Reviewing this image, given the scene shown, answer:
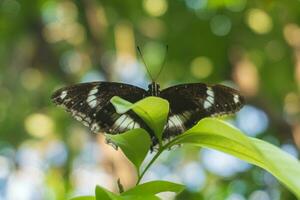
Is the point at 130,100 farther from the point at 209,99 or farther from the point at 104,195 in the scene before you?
the point at 104,195

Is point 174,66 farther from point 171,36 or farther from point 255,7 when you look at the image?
point 255,7

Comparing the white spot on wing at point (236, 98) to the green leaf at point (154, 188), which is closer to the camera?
the green leaf at point (154, 188)

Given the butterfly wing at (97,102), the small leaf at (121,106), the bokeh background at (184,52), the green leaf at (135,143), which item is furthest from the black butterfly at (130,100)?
the bokeh background at (184,52)

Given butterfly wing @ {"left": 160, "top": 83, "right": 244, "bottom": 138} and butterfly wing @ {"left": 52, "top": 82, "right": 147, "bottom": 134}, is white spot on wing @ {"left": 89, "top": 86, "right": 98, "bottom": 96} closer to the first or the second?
butterfly wing @ {"left": 52, "top": 82, "right": 147, "bottom": 134}

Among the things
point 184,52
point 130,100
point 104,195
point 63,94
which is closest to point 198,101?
point 130,100

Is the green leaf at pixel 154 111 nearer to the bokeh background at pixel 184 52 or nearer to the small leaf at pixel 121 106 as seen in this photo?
the small leaf at pixel 121 106

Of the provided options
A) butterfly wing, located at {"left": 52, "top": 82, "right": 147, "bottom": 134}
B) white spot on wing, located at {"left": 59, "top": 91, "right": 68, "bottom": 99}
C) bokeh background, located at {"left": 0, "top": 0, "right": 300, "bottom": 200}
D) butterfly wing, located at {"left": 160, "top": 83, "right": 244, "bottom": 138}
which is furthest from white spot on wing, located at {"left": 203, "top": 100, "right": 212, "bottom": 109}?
bokeh background, located at {"left": 0, "top": 0, "right": 300, "bottom": 200}
